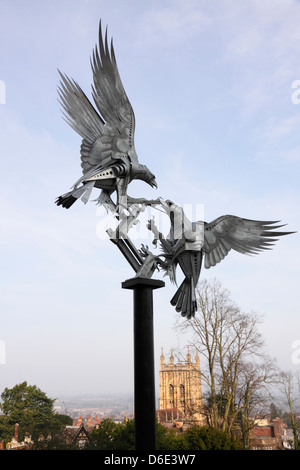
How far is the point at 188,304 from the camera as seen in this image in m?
8.92

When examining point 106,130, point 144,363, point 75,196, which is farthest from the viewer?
point 106,130

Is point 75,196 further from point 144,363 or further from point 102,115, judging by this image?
point 144,363

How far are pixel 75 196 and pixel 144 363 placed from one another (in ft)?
10.7

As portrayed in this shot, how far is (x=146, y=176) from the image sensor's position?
9.02m

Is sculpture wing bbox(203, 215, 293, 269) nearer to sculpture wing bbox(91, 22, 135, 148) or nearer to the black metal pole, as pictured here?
the black metal pole

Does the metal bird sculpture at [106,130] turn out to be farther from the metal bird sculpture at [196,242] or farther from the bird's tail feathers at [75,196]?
the metal bird sculpture at [196,242]

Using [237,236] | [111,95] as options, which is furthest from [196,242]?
[111,95]

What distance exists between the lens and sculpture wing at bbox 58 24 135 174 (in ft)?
28.3

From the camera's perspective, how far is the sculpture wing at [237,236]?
932 centimetres

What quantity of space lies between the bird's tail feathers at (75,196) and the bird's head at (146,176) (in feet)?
3.81
